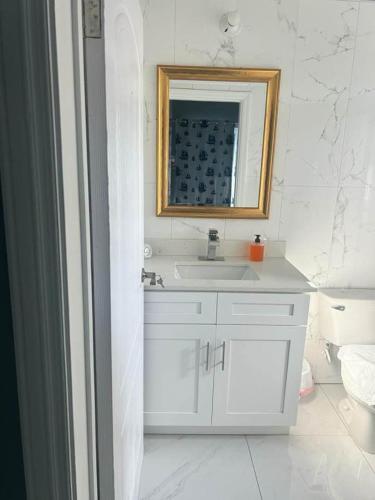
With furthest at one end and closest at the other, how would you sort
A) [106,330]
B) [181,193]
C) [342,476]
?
1. [181,193]
2. [342,476]
3. [106,330]

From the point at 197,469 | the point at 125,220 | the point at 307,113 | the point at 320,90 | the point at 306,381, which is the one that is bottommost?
the point at 197,469

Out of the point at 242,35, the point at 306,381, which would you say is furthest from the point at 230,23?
the point at 306,381

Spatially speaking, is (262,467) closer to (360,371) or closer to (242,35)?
(360,371)

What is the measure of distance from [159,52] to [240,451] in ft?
6.90

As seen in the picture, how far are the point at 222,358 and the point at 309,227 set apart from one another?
3.13 ft

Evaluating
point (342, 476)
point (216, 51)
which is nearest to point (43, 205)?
point (216, 51)

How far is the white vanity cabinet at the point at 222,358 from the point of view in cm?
184

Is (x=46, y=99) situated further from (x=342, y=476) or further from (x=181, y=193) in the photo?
(x=342, y=476)

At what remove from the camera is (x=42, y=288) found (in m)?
0.66

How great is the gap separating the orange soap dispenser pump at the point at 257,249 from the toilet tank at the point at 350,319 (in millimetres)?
474

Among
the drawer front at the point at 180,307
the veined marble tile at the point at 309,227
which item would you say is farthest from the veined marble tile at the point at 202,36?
the drawer front at the point at 180,307

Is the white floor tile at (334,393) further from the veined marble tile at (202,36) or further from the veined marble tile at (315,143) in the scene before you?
the veined marble tile at (202,36)

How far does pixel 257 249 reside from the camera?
2201mm

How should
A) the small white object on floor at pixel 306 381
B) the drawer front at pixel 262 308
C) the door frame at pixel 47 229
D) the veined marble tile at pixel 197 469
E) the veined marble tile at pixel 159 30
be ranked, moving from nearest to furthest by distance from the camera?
the door frame at pixel 47 229
the veined marble tile at pixel 197 469
the drawer front at pixel 262 308
the veined marble tile at pixel 159 30
the small white object on floor at pixel 306 381
